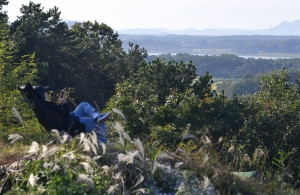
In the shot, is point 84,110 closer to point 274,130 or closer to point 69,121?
point 69,121

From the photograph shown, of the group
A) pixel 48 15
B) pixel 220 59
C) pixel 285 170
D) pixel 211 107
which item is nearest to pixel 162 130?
pixel 211 107

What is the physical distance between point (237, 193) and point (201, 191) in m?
0.71

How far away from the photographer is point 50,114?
18.2ft

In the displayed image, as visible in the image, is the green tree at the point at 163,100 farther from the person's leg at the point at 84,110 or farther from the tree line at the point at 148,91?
the person's leg at the point at 84,110

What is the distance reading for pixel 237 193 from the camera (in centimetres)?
477

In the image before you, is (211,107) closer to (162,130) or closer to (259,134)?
(259,134)

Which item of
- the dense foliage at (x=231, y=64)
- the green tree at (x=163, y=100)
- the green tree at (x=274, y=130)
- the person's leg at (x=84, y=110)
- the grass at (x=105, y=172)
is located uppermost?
the person's leg at (x=84, y=110)

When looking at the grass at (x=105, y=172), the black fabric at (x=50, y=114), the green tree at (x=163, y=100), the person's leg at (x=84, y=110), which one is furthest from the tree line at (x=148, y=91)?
the grass at (x=105, y=172)

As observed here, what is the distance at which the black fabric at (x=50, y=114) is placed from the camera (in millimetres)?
5332

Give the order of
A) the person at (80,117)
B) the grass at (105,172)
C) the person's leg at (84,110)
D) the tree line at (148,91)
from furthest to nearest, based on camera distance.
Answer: the tree line at (148,91), the person's leg at (84,110), the person at (80,117), the grass at (105,172)

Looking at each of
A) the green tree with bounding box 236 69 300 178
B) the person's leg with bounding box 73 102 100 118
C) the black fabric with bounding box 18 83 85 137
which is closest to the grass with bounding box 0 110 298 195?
the black fabric with bounding box 18 83 85 137

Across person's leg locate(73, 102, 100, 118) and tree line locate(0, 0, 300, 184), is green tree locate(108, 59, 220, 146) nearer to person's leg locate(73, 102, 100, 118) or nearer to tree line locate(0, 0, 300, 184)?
tree line locate(0, 0, 300, 184)

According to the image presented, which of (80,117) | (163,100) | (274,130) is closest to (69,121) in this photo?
(80,117)

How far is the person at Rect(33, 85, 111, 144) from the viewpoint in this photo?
18.5ft
